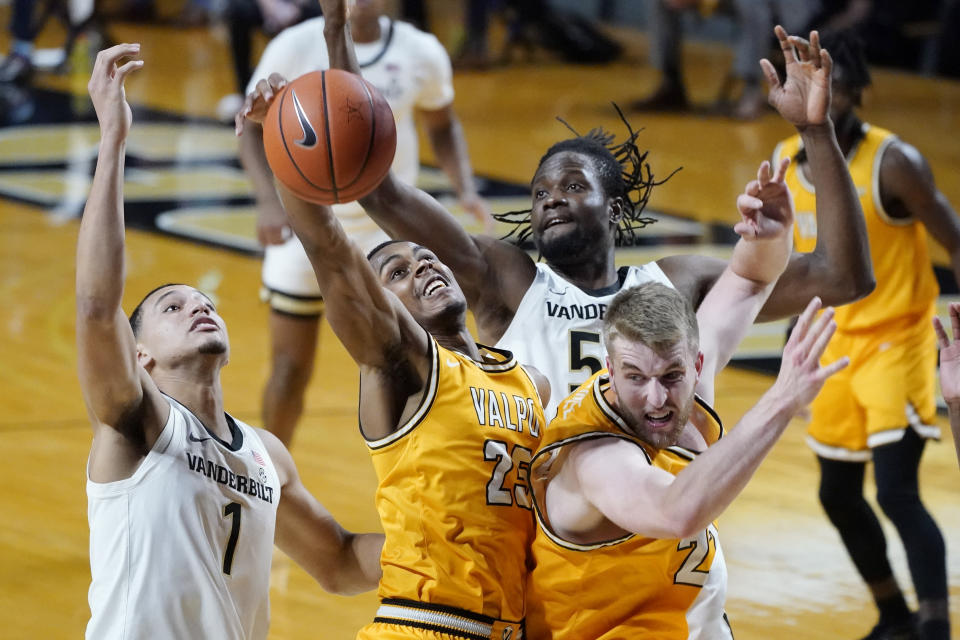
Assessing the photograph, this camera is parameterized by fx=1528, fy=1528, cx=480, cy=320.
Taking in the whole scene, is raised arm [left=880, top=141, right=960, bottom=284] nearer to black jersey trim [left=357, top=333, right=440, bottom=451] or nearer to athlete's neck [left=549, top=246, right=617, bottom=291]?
athlete's neck [left=549, top=246, right=617, bottom=291]

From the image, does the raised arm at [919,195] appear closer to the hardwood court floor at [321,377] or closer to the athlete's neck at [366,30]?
the hardwood court floor at [321,377]

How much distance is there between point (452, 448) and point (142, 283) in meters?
6.14

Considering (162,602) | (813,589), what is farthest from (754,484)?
(162,602)

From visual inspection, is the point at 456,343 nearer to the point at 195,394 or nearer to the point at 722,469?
the point at 195,394

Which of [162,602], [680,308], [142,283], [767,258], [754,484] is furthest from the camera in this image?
[142,283]

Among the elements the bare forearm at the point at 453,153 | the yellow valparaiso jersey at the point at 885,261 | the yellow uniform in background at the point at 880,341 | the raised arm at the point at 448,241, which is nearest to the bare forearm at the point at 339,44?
the raised arm at the point at 448,241

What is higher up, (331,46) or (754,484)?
(331,46)

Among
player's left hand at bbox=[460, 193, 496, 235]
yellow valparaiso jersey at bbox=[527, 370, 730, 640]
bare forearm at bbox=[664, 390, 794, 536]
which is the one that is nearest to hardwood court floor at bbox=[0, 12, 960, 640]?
player's left hand at bbox=[460, 193, 496, 235]

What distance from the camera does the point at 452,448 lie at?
12.4 feet

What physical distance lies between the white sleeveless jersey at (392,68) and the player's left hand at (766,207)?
9.15 feet

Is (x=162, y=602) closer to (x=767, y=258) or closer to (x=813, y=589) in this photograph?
(x=767, y=258)

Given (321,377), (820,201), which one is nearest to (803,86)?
(820,201)

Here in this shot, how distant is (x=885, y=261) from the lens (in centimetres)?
570

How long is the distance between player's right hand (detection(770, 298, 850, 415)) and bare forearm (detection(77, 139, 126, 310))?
5.06 ft
